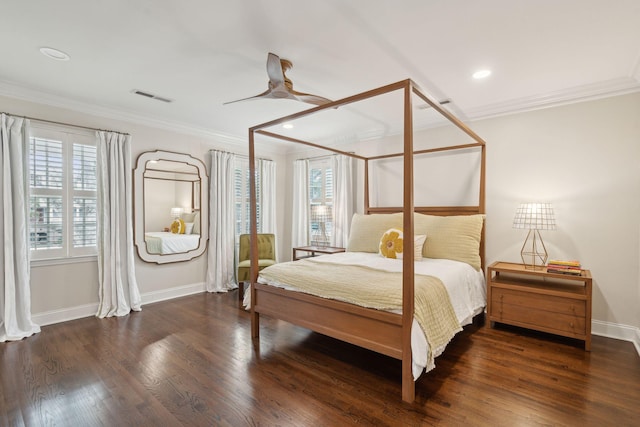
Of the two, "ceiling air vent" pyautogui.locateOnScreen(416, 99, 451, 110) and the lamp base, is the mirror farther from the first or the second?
the lamp base

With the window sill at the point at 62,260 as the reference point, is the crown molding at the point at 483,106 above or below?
above

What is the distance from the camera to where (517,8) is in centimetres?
189

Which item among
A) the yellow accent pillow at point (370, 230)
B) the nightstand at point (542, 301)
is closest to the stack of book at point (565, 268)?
the nightstand at point (542, 301)

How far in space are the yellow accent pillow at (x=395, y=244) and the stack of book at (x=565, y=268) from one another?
1196mm

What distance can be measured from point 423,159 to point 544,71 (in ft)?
5.40

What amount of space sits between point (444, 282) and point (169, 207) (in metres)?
3.74

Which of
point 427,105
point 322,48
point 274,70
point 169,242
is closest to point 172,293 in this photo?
point 169,242

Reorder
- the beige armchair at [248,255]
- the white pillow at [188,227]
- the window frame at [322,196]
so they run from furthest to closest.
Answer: the window frame at [322,196] < the white pillow at [188,227] < the beige armchair at [248,255]

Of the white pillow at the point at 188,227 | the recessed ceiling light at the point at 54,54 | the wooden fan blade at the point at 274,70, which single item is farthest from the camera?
the white pillow at the point at 188,227

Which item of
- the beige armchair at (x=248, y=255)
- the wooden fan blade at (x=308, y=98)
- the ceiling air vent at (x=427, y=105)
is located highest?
the ceiling air vent at (x=427, y=105)

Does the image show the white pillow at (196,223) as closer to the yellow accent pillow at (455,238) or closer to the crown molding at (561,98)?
the yellow accent pillow at (455,238)

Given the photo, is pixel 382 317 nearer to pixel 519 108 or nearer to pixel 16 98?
pixel 519 108

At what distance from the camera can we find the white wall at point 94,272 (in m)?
3.34

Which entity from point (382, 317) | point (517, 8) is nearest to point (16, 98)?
point (382, 317)
